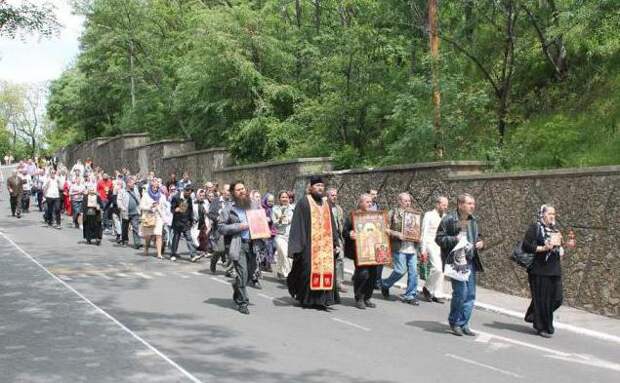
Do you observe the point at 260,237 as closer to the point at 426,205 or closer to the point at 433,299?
the point at 433,299

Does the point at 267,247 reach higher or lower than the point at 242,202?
lower

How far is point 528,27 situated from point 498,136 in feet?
11.9

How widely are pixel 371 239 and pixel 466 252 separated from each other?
2.57 m

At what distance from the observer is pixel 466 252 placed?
10.2 m

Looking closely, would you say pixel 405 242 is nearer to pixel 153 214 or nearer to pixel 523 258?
pixel 523 258

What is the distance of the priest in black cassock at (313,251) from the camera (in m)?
12.0

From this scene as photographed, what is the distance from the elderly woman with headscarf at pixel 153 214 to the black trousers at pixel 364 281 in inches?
296

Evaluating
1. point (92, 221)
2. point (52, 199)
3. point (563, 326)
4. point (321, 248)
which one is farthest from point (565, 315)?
point (52, 199)

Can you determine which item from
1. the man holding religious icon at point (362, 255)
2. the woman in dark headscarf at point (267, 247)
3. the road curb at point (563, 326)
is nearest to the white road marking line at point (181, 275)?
the woman in dark headscarf at point (267, 247)

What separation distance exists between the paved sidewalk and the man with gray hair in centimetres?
174

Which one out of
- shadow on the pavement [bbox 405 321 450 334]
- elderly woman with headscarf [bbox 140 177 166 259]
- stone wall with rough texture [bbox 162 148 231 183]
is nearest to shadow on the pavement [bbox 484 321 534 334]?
shadow on the pavement [bbox 405 321 450 334]

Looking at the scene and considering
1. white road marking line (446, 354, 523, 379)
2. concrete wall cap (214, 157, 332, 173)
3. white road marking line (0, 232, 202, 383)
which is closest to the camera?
white road marking line (0, 232, 202, 383)

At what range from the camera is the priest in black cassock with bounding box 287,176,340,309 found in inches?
473

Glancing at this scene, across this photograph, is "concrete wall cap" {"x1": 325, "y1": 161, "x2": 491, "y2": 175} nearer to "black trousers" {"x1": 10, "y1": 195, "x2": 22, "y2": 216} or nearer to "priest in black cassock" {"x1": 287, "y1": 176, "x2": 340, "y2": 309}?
"priest in black cassock" {"x1": 287, "y1": 176, "x2": 340, "y2": 309}
